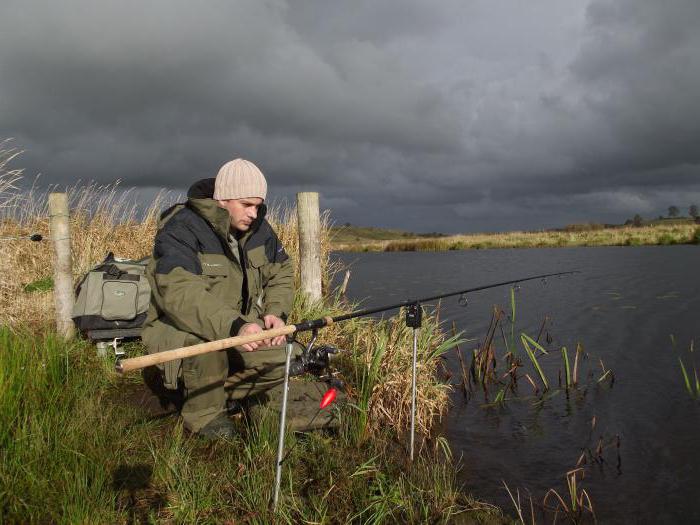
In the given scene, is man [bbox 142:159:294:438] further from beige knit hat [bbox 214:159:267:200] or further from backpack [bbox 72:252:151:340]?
backpack [bbox 72:252:151:340]

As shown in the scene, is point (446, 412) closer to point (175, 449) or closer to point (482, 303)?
point (175, 449)

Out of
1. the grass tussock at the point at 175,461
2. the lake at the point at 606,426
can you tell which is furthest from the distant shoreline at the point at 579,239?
the grass tussock at the point at 175,461

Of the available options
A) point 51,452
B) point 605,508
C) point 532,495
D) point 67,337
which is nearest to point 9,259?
point 67,337

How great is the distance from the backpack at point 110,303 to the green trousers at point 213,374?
209 cm

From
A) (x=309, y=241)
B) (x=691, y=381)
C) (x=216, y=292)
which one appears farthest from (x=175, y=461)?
(x=691, y=381)

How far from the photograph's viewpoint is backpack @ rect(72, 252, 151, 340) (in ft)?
18.6

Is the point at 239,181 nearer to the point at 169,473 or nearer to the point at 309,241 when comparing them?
the point at 169,473

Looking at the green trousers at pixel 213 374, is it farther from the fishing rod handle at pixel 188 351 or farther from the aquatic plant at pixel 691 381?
the aquatic plant at pixel 691 381

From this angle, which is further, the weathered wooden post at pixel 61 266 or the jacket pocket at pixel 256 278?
the weathered wooden post at pixel 61 266

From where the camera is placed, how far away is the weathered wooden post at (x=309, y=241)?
7652mm

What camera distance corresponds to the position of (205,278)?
12.9ft

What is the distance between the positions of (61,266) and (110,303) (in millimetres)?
1076

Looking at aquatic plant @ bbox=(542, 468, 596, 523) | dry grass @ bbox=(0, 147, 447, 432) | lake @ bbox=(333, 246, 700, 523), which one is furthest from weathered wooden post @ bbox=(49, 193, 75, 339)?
aquatic plant @ bbox=(542, 468, 596, 523)

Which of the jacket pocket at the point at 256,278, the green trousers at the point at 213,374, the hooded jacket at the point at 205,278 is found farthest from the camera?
the jacket pocket at the point at 256,278
